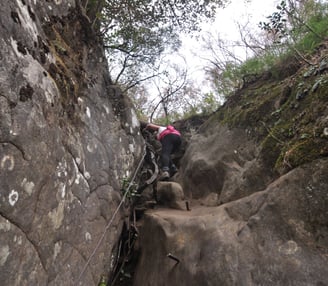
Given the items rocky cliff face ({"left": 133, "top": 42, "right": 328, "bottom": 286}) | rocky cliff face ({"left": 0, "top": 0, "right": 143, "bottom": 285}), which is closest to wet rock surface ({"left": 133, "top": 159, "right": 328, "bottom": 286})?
rocky cliff face ({"left": 133, "top": 42, "right": 328, "bottom": 286})

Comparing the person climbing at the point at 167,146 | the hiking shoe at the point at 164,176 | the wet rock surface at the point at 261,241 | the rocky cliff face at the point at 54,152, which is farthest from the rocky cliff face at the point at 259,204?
the rocky cliff face at the point at 54,152

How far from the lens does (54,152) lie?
2.81 m

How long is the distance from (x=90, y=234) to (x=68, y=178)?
2.77ft

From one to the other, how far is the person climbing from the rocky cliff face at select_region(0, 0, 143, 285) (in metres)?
1.67

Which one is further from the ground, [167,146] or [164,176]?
[167,146]

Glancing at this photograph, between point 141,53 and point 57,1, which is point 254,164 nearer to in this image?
point 57,1

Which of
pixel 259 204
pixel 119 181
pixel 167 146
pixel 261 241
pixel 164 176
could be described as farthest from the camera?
pixel 167 146

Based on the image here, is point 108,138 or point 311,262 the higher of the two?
point 108,138

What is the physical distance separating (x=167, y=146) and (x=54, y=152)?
169 inches

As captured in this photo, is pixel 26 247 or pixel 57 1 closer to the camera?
pixel 26 247

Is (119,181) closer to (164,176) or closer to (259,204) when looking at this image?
(164,176)

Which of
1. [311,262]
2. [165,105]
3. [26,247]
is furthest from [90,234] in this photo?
[165,105]

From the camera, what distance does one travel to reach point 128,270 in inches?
171

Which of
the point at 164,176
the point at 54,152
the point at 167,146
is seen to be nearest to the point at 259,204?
the point at 54,152
